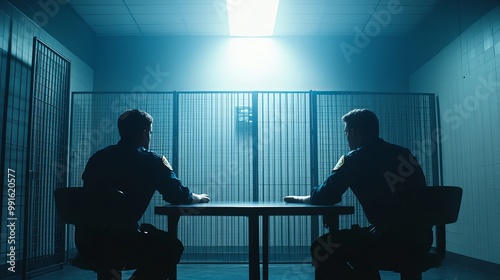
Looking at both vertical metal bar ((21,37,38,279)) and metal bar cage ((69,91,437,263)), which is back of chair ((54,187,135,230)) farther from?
metal bar cage ((69,91,437,263))

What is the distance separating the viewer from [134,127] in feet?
7.79

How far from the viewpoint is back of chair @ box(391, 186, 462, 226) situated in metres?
1.79

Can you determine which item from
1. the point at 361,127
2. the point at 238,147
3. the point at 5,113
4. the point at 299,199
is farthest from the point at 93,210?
the point at 238,147

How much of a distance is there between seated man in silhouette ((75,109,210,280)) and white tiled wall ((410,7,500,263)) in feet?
9.23

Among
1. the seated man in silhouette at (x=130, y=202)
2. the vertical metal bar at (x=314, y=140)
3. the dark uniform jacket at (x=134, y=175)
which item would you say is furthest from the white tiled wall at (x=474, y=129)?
the dark uniform jacket at (x=134, y=175)

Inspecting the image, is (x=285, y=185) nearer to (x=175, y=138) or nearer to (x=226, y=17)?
(x=175, y=138)

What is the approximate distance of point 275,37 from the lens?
5922 mm

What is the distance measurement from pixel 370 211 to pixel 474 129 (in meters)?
2.66

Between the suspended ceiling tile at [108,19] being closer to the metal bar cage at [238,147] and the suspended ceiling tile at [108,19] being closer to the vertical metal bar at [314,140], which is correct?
the metal bar cage at [238,147]

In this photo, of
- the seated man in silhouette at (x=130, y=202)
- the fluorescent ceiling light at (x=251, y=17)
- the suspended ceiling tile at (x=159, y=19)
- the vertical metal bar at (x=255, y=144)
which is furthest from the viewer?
the suspended ceiling tile at (x=159, y=19)

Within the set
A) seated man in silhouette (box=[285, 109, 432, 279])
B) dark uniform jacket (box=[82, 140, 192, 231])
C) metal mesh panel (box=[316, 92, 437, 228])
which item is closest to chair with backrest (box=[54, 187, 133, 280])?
dark uniform jacket (box=[82, 140, 192, 231])

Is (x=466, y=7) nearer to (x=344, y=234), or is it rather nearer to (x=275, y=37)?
(x=275, y=37)

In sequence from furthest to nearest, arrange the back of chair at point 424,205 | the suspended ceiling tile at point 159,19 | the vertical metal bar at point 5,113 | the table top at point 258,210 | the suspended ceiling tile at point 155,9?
the suspended ceiling tile at point 159,19
the suspended ceiling tile at point 155,9
the vertical metal bar at point 5,113
the table top at point 258,210
the back of chair at point 424,205

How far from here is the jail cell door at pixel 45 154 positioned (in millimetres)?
3842
